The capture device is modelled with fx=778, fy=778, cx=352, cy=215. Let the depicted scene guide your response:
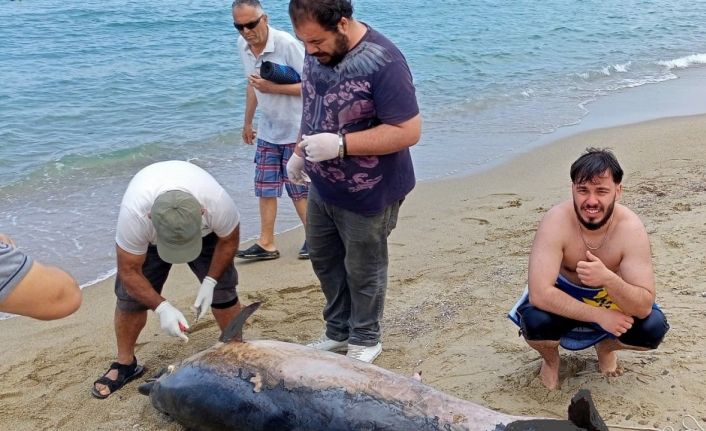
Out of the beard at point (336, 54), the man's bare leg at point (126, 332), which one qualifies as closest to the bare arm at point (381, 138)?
the beard at point (336, 54)

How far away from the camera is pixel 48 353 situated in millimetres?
4969

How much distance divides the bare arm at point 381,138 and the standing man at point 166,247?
855mm

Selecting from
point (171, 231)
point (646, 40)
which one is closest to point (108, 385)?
point (171, 231)

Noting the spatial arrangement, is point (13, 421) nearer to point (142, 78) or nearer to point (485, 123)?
point (485, 123)

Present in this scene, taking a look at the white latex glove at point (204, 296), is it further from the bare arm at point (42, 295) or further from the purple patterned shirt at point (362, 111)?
the bare arm at point (42, 295)

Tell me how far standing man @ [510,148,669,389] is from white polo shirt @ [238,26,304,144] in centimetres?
263

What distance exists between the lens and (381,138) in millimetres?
3746

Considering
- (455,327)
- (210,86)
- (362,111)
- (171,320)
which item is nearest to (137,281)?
(171,320)

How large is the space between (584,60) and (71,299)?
45.2 ft

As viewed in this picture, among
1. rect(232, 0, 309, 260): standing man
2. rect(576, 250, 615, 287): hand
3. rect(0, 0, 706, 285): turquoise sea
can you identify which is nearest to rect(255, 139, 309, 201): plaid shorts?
rect(232, 0, 309, 260): standing man

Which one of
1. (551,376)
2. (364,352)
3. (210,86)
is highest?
(551,376)

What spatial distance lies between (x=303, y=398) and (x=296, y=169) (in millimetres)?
1433

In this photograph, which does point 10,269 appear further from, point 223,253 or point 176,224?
point 223,253

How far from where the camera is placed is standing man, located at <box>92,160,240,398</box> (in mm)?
3906
